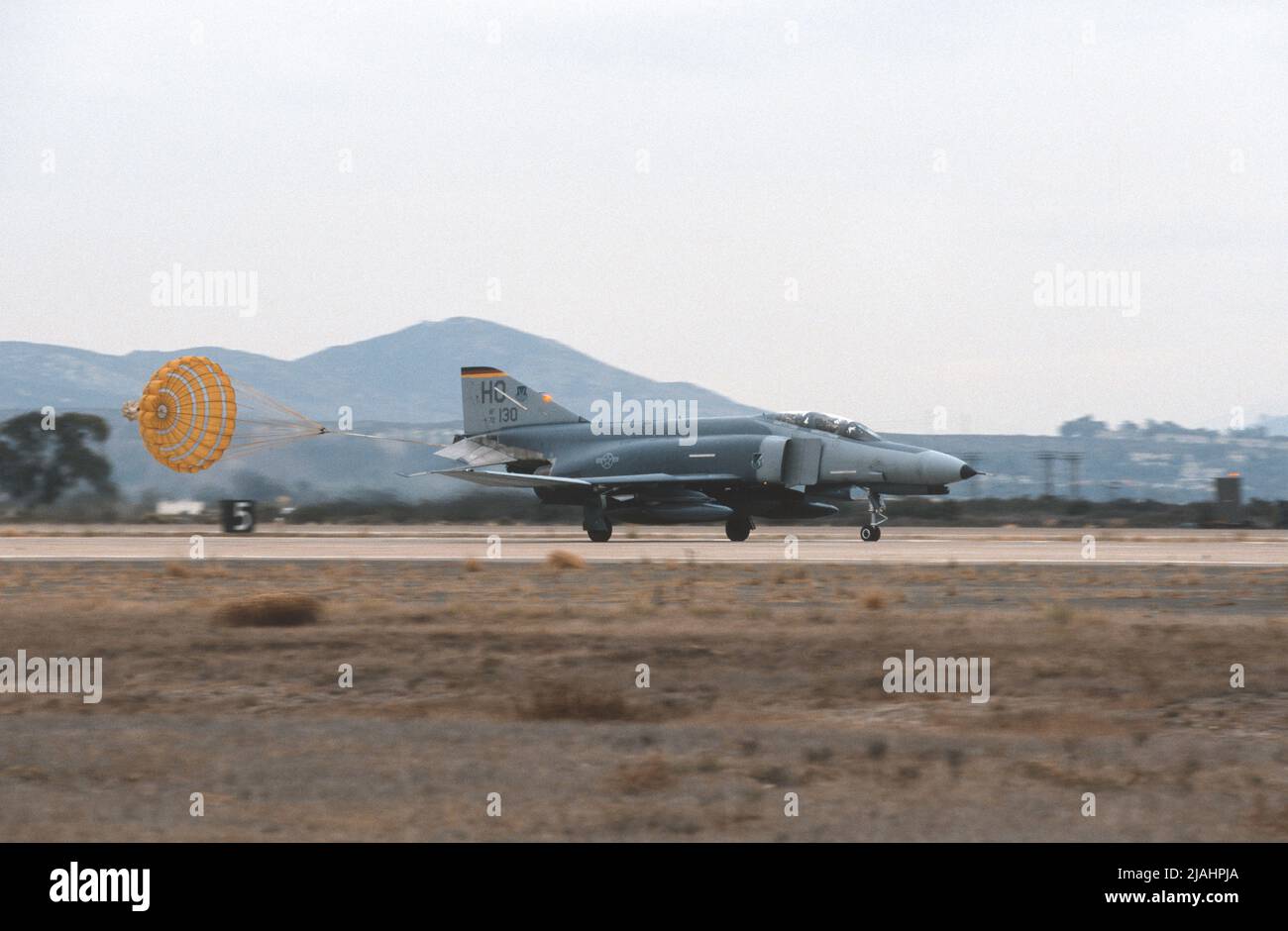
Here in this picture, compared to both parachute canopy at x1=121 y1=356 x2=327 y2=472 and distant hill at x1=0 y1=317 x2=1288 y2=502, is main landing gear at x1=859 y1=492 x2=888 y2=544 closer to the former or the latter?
distant hill at x1=0 y1=317 x2=1288 y2=502

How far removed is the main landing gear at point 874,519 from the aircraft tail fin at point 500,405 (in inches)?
415

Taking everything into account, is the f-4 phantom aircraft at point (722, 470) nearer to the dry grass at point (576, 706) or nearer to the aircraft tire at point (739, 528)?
the aircraft tire at point (739, 528)

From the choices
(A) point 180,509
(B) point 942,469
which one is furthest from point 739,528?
(A) point 180,509

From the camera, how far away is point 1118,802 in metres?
10.3

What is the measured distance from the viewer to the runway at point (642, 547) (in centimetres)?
3322

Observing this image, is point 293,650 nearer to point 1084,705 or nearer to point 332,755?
point 332,755

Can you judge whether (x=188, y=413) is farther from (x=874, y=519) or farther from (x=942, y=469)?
(x=942, y=469)

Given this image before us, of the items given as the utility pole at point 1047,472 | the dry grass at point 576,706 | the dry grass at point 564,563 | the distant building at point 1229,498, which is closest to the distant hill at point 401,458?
the utility pole at point 1047,472

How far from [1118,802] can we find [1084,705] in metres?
4.35

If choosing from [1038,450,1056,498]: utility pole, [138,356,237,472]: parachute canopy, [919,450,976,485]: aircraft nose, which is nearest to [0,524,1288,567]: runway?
[919,450,976,485]: aircraft nose

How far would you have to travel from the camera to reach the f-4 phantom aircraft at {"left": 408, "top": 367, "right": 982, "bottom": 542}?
130ft

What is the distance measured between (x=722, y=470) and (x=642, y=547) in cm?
366

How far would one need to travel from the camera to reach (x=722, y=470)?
40.8 metres
